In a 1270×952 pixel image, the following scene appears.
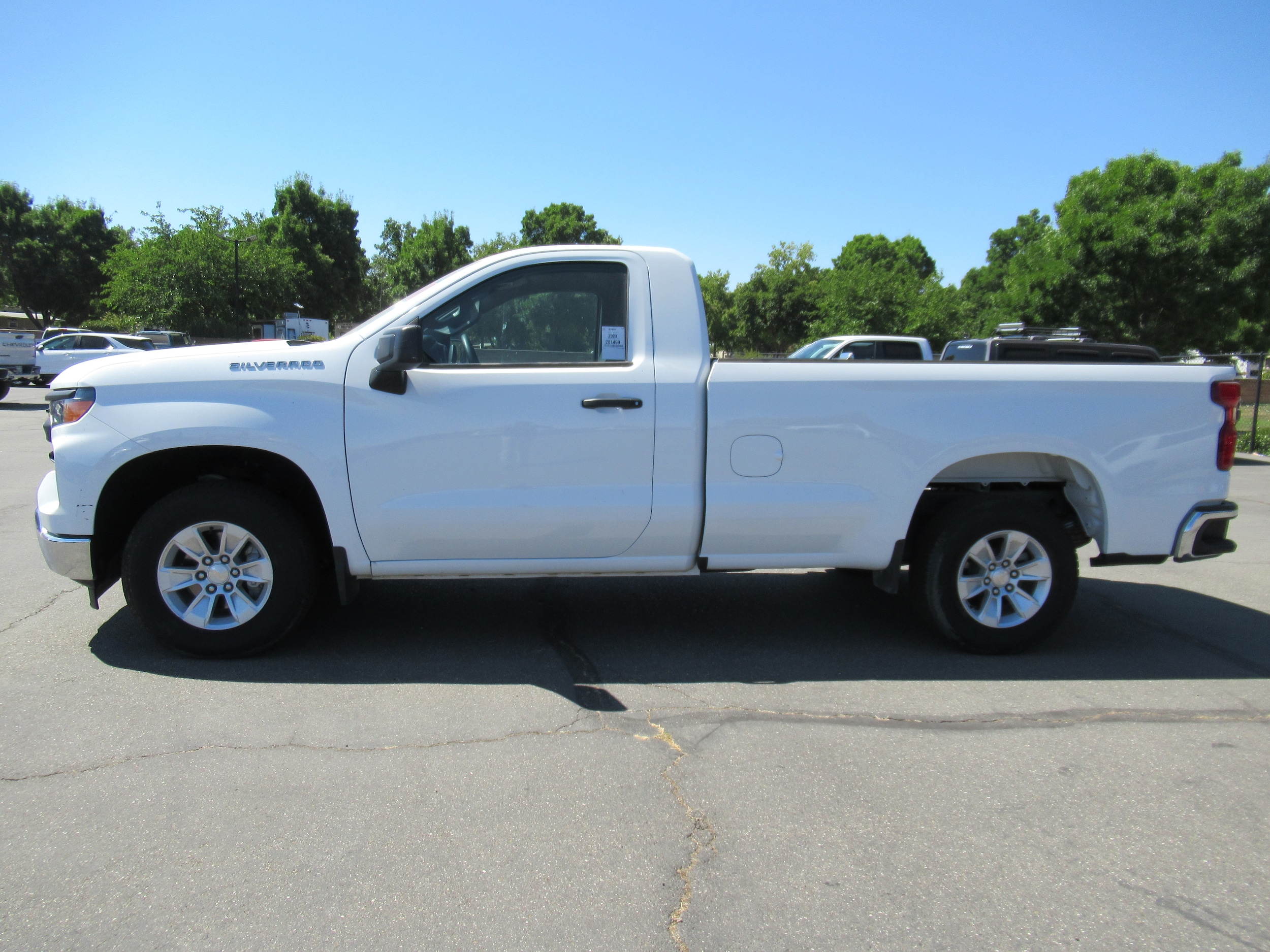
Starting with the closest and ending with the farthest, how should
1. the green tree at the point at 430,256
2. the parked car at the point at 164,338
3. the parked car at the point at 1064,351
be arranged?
1. the parked car at the point at 1064,351
2. the parked car at the point at 164,338
3. the green tree at the point at 430,256

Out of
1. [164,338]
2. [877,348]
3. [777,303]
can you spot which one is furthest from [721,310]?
[877,348]

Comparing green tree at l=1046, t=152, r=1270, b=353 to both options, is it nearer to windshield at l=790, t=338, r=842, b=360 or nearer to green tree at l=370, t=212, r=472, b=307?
windshield at l=790, t=338, r=842, b=360

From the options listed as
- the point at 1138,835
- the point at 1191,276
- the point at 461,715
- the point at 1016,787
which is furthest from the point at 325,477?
the point at 1191,276

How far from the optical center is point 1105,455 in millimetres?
4480

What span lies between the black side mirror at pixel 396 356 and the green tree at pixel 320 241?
2159 inches

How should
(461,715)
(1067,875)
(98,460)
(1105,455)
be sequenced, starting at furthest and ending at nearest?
1. (1105,455)
2. (98,460)
3. (461,715)
4. (1067,875)

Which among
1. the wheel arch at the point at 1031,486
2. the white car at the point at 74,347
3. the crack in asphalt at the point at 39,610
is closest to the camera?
the wheel arch at the point at 1031,486

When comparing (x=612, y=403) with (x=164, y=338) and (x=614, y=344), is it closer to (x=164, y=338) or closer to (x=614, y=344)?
(x=614, y=344)

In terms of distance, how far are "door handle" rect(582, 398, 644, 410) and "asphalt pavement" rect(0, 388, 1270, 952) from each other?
132 cm

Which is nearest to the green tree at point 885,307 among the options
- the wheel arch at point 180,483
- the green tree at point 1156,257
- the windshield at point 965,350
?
the green tree at point 1156,257

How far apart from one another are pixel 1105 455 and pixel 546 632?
3.14 meters

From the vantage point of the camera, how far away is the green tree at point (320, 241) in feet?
189

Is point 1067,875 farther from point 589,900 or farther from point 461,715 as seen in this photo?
point 461,715

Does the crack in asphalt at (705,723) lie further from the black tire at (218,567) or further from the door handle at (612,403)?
the door handle at (612,403)
